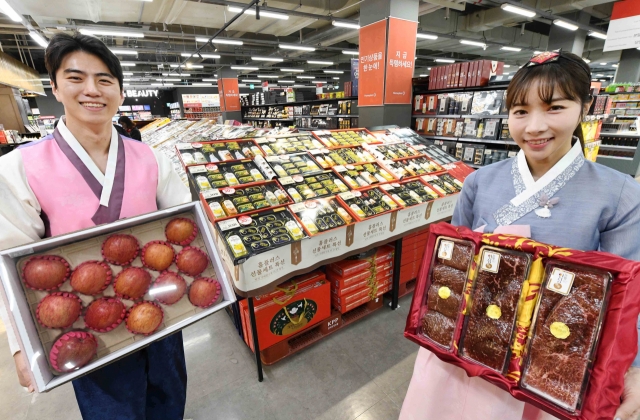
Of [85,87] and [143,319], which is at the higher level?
[85,87]

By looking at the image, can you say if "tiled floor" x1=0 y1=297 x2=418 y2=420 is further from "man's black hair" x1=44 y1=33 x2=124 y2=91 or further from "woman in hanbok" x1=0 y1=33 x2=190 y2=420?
"man's black hair" x1=44 y1=33 x2=124 y2=91

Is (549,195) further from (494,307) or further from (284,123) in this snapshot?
(284,123)

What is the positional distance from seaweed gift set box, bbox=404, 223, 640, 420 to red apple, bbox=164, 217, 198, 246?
2.90 ft

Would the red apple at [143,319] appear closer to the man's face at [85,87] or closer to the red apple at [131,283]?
the red apple at [131,283]

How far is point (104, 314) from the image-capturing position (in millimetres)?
927

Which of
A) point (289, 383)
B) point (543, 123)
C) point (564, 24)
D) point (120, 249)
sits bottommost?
point (289, 383)

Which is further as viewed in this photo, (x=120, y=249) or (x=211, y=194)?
(x=211, y=194)

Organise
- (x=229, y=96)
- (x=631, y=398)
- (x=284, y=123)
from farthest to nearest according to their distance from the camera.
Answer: (x=229, y=96)
(x=284, y=123)
(x=631, y=398)

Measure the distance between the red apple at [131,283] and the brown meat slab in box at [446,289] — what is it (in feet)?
3.30

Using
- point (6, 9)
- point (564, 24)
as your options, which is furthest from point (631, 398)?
point (564, 24)

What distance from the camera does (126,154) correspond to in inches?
46.9

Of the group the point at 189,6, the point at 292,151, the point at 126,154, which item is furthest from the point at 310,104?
the point at 126,154

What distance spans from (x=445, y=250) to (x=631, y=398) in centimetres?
61

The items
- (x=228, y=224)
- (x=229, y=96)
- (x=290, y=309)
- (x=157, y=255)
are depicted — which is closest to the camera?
(x=157, y=255)
